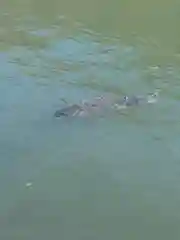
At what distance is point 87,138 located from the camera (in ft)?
16.2

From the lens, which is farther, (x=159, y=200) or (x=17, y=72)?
(x=17, y=72)

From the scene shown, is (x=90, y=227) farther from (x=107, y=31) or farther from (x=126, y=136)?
(x=107, y=31)

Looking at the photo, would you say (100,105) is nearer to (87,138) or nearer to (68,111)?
(68,111)

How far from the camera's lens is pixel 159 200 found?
13.8 ft

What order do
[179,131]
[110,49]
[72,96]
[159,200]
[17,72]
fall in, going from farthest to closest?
[110,49], [17,72], [72,96], [179,131], [159,200]

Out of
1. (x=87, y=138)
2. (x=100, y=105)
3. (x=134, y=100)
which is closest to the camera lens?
(x=87, y=138)

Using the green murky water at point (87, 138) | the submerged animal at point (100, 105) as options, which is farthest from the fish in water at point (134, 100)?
the green murky water at point (87, 138)

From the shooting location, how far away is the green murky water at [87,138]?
400cm

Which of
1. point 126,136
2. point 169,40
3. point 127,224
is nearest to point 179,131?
point 126,136

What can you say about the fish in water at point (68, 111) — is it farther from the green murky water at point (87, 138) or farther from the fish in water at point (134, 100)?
the fish in water at point (134, 100)

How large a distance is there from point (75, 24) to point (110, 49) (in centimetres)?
118

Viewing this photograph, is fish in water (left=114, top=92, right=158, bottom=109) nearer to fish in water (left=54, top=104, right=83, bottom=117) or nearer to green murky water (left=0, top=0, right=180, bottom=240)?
green murky water (left=0, top=0, right=180, bottom=240)

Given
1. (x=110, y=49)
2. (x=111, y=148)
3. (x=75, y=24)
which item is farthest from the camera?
(x=75, y=24)

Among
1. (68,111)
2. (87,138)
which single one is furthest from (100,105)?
(87,138)
